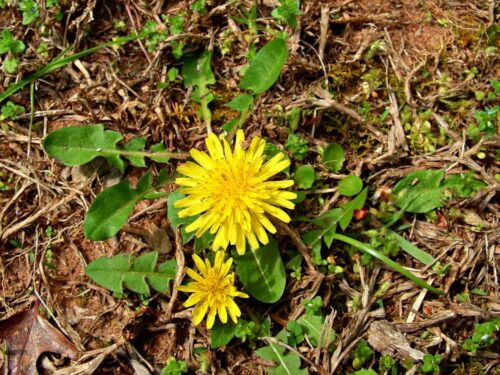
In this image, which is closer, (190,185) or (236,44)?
(190,185)

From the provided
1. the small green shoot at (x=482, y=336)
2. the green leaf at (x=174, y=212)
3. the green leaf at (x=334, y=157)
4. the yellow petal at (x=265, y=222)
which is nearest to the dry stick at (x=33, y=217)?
the green leaf at (x=174, y=212)

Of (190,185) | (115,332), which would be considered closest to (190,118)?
(190,185)

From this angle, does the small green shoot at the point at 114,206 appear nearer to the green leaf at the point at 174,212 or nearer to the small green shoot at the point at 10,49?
the green leaf at the point at 174,212

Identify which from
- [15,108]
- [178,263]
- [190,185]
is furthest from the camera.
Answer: [15,108]

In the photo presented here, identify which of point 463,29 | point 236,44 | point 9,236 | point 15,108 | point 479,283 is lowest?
point 9,236

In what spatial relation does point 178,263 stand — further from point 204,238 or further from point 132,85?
point 132,85

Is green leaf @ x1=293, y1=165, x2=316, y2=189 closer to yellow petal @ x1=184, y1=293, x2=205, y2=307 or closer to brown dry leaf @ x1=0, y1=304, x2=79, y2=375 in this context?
yellow petal @ x1=184, y1=293, x2=205, y2=307

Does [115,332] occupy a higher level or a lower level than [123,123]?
lower

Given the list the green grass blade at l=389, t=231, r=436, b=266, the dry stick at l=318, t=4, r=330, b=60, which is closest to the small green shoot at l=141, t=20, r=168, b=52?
the dry stick at l=318, t=4, r=330, b=60
